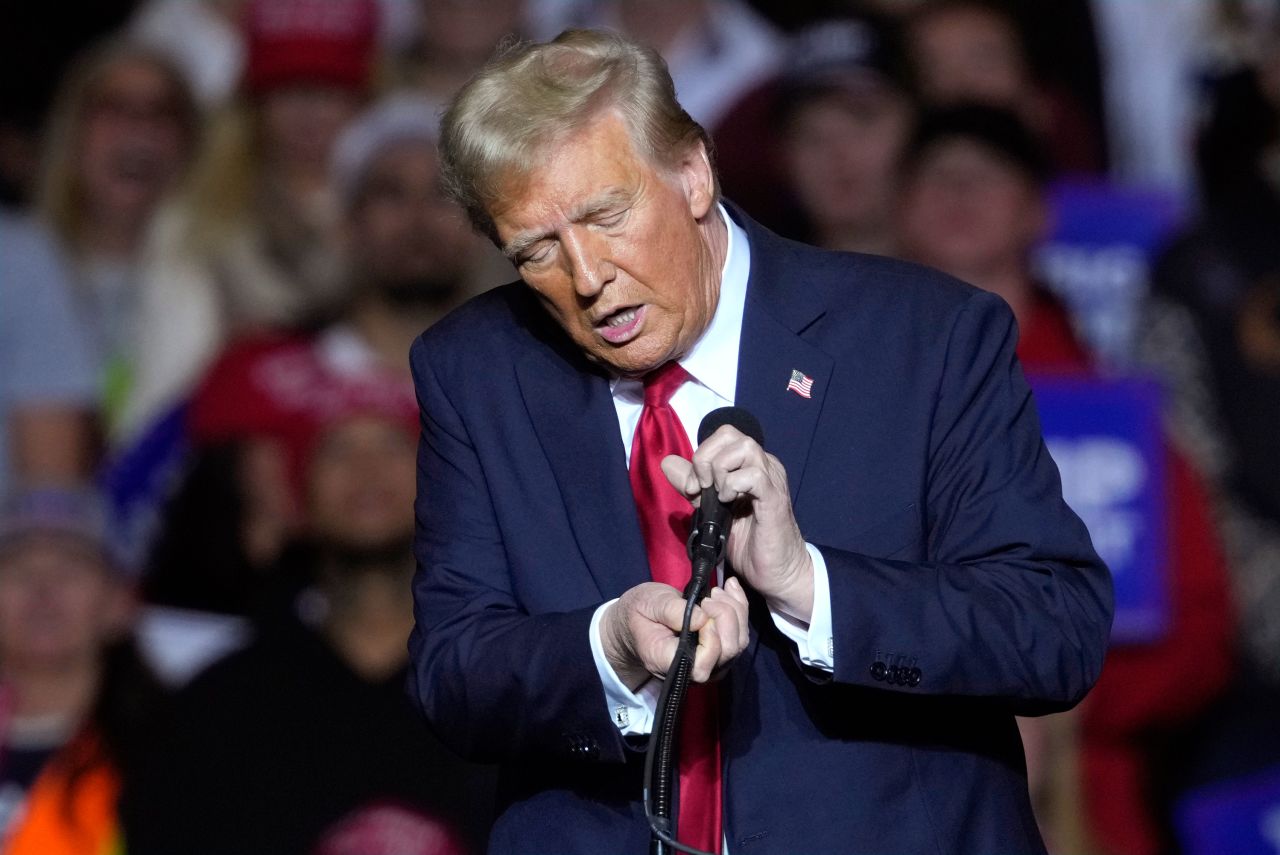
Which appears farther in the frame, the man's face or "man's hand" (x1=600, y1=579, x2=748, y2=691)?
the man's face

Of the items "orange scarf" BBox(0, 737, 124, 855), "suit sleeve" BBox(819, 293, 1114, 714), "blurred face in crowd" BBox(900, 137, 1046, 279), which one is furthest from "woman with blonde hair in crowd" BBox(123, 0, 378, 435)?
"suit sleeve" BBox(819, 293, 1114, 714)

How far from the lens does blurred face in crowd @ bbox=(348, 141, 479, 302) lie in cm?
546

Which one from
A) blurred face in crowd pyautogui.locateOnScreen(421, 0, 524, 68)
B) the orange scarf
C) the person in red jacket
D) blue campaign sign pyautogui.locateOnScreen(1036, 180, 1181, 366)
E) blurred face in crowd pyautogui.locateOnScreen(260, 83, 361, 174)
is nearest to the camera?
the orange scarf

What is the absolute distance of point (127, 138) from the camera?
6.11m

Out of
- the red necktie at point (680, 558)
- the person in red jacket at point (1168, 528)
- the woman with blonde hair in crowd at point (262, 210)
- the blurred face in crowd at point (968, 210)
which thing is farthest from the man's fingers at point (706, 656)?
the woman with blonde hair in crowd at point (262, 210)

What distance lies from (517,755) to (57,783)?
Result: 2.61m

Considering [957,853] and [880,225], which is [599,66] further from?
[880,225]

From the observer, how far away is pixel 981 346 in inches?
95.5

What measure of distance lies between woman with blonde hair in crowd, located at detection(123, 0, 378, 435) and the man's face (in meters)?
3.36

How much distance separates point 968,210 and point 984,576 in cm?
295

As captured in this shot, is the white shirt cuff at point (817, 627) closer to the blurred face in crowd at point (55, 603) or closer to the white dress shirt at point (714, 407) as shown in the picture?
the white dress shirt at point (714, 407)

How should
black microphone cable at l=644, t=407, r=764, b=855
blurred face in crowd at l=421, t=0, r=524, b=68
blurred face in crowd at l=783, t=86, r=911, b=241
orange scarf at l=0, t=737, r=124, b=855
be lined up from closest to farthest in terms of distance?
black microphone cable at l=644, t=407, r=764, b=855 → orange scarf at l=0, t=737, r=124, b=855 → blurred face in crowd at l=783, t=86, r=911, b=241 → blurred face in crowd at l=421, t=0, r=524, b=68

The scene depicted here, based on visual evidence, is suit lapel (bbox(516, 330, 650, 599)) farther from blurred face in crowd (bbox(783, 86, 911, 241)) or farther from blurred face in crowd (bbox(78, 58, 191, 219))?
blurred face in crowd (bbox(78, 58, 191, 219))

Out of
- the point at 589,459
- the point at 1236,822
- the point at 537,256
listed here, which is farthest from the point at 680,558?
the point at 1236,822
